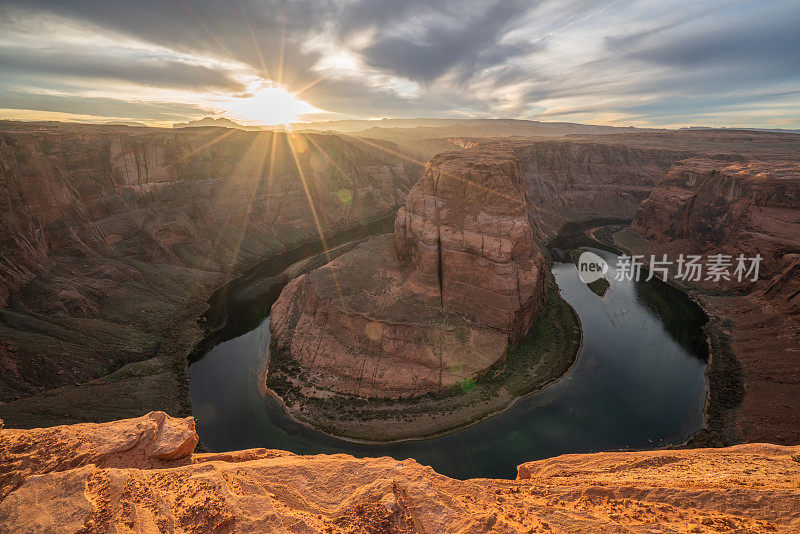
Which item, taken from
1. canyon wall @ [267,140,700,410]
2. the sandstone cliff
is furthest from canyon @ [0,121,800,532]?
the sandstone cliff

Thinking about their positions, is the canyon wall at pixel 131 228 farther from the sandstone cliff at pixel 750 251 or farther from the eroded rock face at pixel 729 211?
the eroded rock face at pixel 729 211

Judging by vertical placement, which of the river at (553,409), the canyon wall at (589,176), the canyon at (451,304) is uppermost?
the canyon wall at (589,176)

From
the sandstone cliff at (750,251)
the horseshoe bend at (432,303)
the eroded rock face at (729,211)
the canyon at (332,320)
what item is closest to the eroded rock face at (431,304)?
the horseshoe bend at (432,303)

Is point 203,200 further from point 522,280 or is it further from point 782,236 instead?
point 782,236

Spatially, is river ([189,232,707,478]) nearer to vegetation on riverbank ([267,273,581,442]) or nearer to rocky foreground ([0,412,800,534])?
vegetation on riverbank ([267,273,581,442])

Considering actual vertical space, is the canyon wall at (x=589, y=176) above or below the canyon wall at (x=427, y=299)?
above

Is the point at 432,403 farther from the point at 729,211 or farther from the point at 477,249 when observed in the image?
the point at 729,211

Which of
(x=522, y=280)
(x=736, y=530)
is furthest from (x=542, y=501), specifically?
(x=522, y=280)
